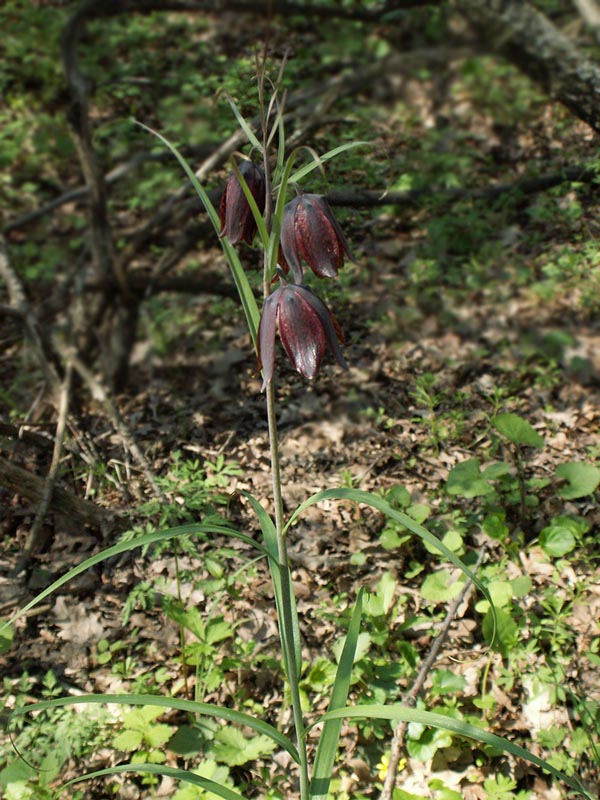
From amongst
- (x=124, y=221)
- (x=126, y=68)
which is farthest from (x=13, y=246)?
(x=126, y=68)

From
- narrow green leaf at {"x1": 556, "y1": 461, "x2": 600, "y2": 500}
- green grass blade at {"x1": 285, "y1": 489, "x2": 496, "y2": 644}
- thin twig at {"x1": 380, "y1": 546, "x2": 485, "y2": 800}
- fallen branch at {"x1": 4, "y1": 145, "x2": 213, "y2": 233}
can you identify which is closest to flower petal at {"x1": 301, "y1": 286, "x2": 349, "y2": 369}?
green grass blade at {"x1": 285, "y1": 489, "x2": 496, "y2": 644}

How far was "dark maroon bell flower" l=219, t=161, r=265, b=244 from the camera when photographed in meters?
1.29

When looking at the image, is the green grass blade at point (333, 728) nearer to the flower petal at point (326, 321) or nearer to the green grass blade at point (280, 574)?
Answer: the green grass blade at point (280, 574)

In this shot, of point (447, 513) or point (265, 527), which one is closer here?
point (265, 527)

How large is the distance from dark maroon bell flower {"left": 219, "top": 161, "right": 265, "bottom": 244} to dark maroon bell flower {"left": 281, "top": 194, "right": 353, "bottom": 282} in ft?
0.29

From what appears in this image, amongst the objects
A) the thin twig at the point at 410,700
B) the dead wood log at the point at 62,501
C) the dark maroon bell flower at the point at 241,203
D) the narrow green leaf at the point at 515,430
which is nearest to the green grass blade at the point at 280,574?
the thin twig at the point at 410,700

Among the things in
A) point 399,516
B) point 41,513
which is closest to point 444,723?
point 399,516

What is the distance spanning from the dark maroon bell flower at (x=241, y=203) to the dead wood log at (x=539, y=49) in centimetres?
209

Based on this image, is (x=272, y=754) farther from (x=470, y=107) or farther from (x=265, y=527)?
(x=470, y=107)

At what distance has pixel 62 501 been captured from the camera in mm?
1950

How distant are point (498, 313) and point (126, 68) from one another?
2.73 m

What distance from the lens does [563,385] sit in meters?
2.48

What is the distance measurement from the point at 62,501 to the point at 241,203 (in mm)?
1130

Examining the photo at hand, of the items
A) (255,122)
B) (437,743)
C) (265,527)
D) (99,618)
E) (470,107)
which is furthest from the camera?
(470,107)
